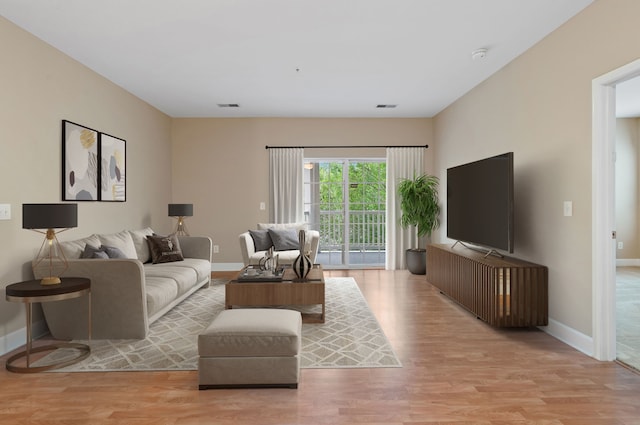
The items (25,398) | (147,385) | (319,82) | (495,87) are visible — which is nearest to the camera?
(25,398)

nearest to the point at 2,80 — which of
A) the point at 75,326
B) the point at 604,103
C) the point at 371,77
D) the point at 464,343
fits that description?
the point at 75,326

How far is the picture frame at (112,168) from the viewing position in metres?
4.93

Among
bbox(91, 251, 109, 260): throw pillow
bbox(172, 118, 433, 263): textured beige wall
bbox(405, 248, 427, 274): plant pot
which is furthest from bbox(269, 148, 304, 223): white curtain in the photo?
bbox(91, 251, 109, 260): throw pillow

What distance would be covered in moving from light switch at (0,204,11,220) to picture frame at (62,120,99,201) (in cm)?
76

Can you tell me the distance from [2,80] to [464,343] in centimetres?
449

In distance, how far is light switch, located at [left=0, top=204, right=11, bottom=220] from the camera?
3.35m

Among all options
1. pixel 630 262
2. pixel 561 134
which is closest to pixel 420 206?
pixel 561 134

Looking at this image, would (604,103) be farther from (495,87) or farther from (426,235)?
(426,235)

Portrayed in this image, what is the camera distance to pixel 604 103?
10.3ft

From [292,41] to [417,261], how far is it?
14.2 feet

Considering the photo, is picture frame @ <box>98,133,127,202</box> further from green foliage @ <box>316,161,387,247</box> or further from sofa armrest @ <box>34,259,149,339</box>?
green foliage @ <box>316,161,387,247</box>

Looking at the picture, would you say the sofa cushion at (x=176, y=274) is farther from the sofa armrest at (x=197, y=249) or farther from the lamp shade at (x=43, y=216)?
the lamp shade at (x=43, y=216)

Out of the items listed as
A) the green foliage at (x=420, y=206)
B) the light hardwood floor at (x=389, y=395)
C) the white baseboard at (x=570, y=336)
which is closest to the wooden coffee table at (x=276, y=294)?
the light hardwood floor at (x=389, y=395)

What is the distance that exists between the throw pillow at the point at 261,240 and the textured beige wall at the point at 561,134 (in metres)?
3.62
